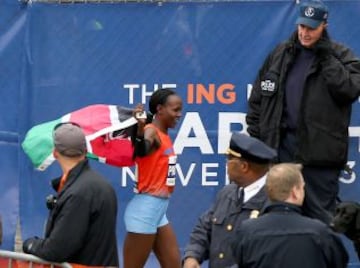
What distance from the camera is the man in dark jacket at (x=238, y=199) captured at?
24.0 ft

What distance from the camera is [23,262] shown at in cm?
768

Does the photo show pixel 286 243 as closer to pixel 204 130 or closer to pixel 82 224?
pixel 82 224

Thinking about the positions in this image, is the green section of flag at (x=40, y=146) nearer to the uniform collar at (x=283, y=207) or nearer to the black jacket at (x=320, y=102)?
the black jacket at (x=320, y=102)

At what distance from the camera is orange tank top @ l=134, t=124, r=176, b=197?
9.41m

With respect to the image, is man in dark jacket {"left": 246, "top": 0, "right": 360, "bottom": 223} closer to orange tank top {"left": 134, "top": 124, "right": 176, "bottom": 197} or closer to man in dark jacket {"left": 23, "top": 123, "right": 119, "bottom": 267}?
orange tank top {"left": 134, "top": 124, "right": 176, "bottom": 197}

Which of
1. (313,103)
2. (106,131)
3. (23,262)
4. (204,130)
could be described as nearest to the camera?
(23,262)

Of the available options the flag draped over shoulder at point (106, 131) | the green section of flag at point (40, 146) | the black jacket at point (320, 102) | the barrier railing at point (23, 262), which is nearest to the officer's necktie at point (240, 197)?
the barrier railing at point (23, 262)

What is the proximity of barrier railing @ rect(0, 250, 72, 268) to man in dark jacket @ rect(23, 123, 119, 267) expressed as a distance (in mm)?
41

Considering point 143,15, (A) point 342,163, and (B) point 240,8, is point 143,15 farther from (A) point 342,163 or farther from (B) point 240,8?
(A) point 342,163

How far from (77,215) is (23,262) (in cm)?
51

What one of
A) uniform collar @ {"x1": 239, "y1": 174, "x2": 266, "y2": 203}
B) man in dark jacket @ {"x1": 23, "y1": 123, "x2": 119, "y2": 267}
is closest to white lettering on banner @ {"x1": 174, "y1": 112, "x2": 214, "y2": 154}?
man in dark jacket @ {"x1": 23, "y1": 123, "x2": 119, "y2": 267}

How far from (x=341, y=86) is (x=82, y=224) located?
2473 mm

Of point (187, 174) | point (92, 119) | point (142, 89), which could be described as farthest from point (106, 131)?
point (187, 174)

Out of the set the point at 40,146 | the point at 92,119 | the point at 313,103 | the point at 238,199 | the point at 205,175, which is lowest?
the point at 205,175
